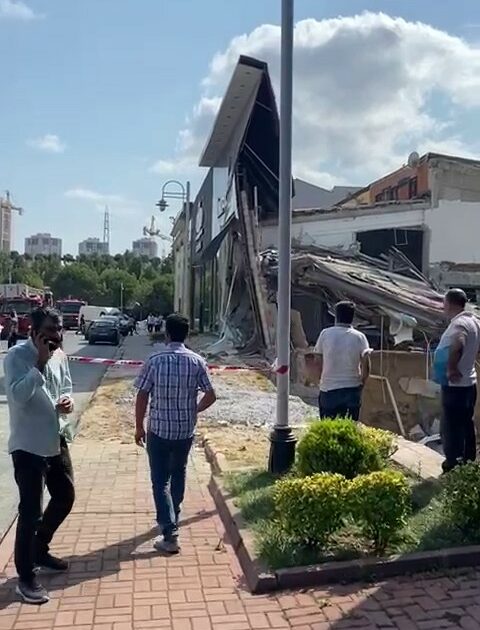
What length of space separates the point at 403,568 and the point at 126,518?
8.48ft

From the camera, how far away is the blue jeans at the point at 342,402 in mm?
6895

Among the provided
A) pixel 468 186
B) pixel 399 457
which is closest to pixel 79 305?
pixel 468 186

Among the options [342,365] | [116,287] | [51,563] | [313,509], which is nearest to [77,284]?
[116,287]

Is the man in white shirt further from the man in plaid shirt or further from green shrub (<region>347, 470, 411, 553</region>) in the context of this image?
green shrub (<region>347, 470, 411, 553</region>)

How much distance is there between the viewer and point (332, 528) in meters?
4.77

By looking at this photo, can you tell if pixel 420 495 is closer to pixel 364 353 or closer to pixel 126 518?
pixel 364 353

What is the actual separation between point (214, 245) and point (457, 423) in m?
26.6

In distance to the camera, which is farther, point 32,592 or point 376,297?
point 376,297

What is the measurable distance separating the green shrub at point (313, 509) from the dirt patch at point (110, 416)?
5542 mm

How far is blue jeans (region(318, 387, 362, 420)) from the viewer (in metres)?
6.89

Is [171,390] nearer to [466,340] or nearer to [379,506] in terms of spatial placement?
[379,506]

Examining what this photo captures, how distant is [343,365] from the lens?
22.3 ft

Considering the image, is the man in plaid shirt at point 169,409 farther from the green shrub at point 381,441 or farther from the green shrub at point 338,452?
the green shrub at point 381,441

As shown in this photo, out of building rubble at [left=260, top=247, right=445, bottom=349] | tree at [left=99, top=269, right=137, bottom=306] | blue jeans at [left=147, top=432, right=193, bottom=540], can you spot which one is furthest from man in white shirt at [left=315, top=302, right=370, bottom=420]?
tree at [left=99, top=269, right=137, bottom=306]
